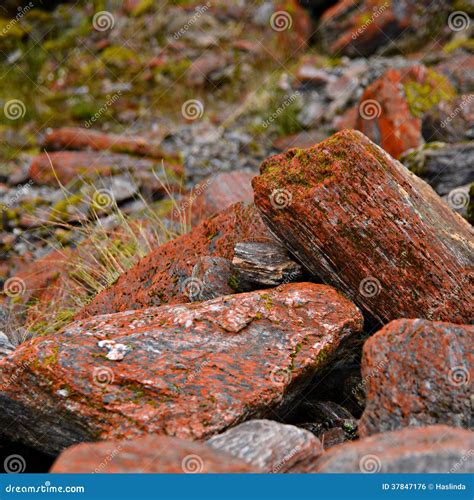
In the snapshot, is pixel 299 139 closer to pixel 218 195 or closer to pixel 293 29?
pixel 293 29

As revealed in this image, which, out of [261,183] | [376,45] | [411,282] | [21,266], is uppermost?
[376,45]

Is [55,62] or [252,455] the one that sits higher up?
[55,62]

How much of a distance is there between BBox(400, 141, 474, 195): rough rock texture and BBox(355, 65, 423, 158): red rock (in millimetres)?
839

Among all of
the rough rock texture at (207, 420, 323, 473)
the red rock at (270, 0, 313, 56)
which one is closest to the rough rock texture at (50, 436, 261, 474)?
the rough rock texture at (207, 420, 323, 473)

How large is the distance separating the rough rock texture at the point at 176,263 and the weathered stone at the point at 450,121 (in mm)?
3407

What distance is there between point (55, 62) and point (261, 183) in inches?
401

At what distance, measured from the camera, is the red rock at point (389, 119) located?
7.39m

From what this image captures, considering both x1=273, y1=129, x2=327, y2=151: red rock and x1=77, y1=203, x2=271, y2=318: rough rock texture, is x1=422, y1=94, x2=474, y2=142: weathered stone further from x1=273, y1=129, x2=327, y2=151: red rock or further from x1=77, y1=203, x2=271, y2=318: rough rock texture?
x1=77, y1=203, x2=271, y2=318: rough rock texture

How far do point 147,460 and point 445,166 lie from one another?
472 cm

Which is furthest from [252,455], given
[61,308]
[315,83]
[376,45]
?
[376,45]

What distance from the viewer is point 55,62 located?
1310 centimetres

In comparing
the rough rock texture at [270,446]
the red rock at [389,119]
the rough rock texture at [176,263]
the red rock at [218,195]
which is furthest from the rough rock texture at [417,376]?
the red rock at [389,119]

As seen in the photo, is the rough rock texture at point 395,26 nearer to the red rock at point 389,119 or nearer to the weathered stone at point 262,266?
the red rock at point 389,119
